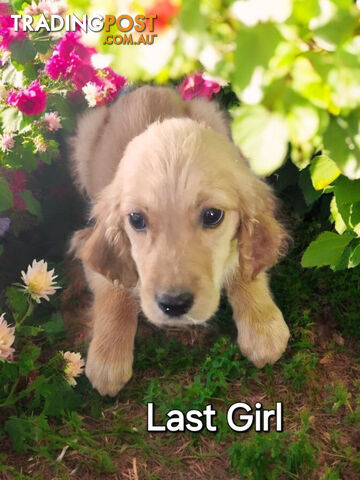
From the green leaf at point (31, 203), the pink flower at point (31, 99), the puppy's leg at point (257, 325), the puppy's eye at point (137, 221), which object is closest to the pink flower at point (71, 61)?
the pink flower at point (31, 99)

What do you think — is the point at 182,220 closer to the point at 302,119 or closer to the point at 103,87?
the point at 103,87

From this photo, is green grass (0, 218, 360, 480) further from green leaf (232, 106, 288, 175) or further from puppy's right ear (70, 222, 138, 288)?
green leaf (232, 106, 288, 175)

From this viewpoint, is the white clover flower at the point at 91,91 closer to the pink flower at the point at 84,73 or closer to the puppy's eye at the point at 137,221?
the pink flower at the point at 84,73

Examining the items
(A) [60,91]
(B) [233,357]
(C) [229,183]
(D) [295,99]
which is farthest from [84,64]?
(D) [295,99]

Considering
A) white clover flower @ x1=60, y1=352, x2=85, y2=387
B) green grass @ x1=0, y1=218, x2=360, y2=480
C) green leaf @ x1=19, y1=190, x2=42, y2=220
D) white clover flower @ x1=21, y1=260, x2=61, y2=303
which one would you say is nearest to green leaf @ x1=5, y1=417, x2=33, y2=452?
green grass @ x1=0, y1=218, x2=360, y2=480

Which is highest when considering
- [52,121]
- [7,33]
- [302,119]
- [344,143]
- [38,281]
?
[302,119]

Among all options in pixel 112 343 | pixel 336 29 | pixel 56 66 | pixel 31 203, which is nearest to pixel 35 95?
pixel 56 66

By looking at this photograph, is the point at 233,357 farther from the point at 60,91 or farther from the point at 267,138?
the point at 267,138

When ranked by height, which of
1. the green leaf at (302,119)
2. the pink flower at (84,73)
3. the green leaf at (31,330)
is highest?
the green leaf at (302,119)

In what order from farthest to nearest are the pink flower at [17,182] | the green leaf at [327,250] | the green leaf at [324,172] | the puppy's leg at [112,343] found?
1. the pink flower at [17,182]
2. the puppy's leg at [112,343]
3. the green leaf at [327,250]
4. the green leaf at [324,172]
